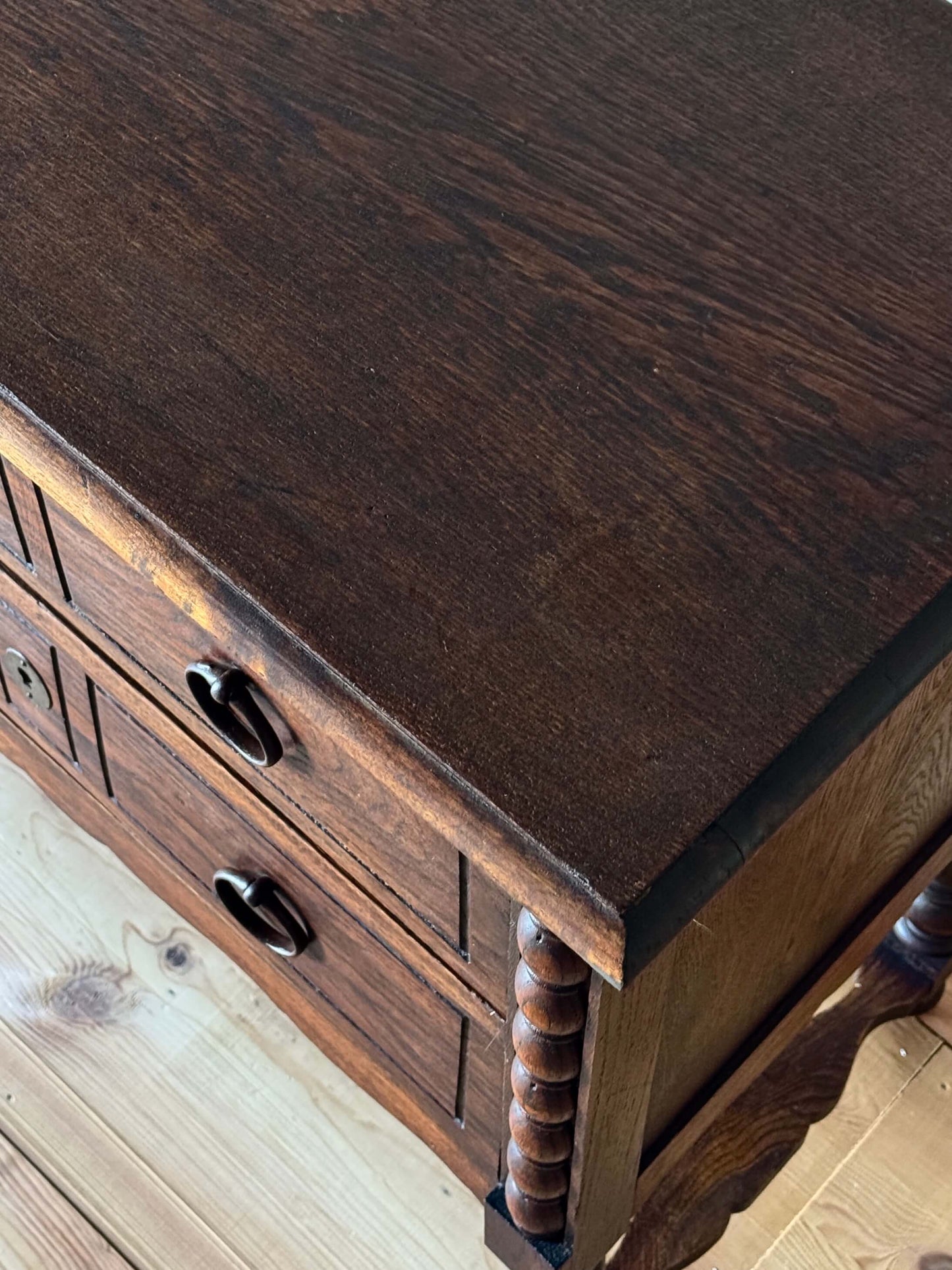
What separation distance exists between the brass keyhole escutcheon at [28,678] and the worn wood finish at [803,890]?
0.40 meters

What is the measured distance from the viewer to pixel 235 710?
0.59m

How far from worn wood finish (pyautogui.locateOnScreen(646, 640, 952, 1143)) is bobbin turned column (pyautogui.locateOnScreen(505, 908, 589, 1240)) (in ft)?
0.17

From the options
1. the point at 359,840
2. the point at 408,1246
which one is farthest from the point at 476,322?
the point at 408,1246

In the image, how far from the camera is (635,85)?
0.73 metres

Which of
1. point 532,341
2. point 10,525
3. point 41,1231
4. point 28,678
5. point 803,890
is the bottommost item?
point 41,1231

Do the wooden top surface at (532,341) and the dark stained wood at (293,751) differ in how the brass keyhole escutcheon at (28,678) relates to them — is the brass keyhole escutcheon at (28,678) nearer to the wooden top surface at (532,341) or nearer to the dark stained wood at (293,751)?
the dark stained wood at (293,751)

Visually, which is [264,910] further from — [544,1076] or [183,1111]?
[183,1111]

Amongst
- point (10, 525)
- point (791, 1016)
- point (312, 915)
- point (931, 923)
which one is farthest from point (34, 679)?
point (931, 923)

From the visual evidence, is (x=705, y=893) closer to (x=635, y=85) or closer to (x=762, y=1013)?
(x=762, y=1013)

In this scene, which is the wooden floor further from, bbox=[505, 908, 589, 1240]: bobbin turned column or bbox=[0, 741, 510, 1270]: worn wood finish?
bbox=[505, 908, 589, 1240]: bobbin turned column

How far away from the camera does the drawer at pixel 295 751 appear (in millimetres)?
558

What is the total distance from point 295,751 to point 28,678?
11.1 inches

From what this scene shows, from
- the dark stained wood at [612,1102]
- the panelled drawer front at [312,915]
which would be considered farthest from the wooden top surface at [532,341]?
the panelled drawer front at [312,915]

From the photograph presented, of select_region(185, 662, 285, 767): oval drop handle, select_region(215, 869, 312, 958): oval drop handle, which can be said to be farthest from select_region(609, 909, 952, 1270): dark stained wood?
select_region(185, 662, 285, 767): oval drop handle
